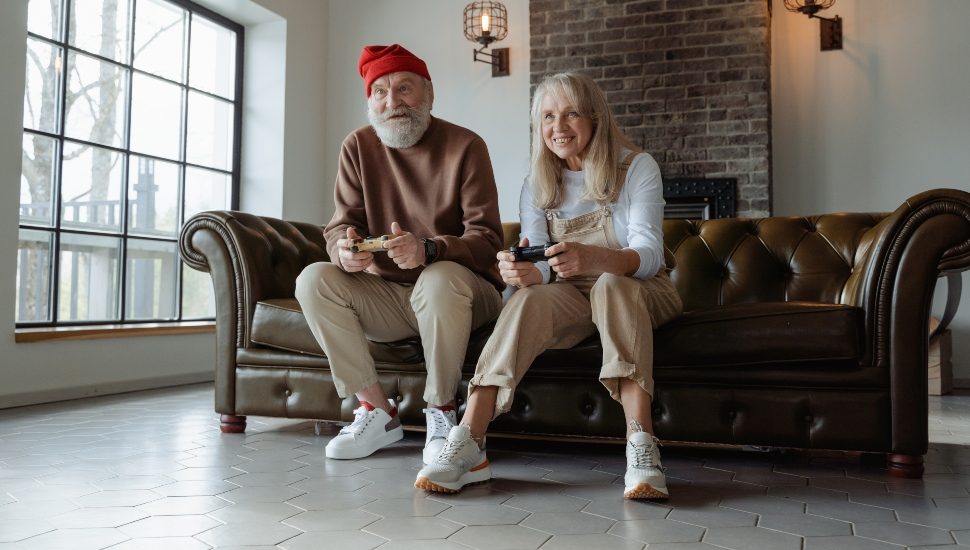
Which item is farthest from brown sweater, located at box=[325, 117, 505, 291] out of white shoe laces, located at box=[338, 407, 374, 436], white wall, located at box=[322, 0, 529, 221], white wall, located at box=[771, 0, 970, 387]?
white wall, located at box=[771, 0, 970, 387]

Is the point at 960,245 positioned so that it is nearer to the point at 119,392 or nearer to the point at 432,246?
the point at 432,246

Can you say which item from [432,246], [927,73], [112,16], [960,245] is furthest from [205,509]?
[927,73]

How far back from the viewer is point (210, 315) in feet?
16.2

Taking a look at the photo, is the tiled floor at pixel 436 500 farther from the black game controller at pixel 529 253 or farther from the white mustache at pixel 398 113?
the white mustache at pixel 398 113

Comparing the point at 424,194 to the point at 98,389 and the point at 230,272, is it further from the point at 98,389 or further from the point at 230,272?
the point at 98,389

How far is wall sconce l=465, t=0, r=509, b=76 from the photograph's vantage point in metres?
5.07

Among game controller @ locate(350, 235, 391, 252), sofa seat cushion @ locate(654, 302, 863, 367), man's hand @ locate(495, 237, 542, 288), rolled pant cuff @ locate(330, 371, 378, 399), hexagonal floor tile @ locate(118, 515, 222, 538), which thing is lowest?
hexagonal floor tile @ locate(118, 515, 222, 538)

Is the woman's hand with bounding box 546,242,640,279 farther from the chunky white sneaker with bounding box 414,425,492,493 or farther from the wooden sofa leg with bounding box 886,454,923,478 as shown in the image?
the wooden sofa leg with bounding box 886,454,923,478

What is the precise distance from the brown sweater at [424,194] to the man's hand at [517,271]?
24 centimetres

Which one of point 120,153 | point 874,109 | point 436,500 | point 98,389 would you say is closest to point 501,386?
point 436,500

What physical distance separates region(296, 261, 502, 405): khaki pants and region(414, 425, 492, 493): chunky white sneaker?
234 mm

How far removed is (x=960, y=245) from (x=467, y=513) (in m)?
1.36

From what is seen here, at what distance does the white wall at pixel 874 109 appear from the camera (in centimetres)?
438

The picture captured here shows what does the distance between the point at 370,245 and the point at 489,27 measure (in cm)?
340
